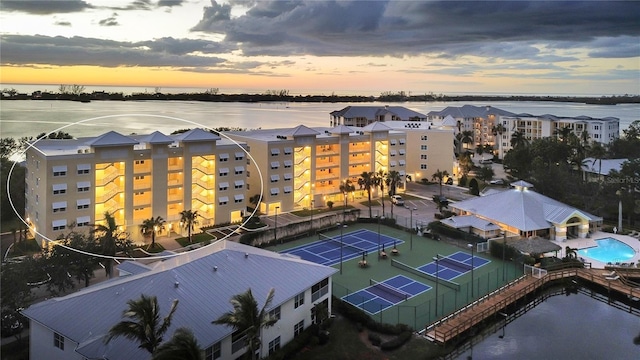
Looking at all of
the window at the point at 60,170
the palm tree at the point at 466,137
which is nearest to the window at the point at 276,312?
the window at the point at 60,170

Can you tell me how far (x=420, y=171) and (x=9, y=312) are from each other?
48.2 metres

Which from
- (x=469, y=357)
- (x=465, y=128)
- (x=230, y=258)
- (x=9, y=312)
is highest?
(x=465, y=128)

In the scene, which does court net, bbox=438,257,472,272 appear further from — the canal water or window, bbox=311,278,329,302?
window, bbox=311,278,329,302

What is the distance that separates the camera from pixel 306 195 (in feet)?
151

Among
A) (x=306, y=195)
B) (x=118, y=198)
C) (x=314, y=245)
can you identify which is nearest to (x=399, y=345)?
(x=314, y=245)

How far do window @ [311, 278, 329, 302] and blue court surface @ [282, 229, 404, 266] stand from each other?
27.5 ft

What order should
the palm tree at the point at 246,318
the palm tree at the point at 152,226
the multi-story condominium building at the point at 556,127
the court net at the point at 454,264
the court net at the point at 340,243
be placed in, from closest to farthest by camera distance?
the palm tree at the point at 246,318 < the court net at the point at 454,264 < the palm tree at the point at 152,226 < the court net at the point at 340,243 < the multi-story condominium building at the point at 556,127

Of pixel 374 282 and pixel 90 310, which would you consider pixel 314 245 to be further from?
pixel 90 310

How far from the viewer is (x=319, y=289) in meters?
21.3

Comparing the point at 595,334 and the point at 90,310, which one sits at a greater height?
the point at 90,310

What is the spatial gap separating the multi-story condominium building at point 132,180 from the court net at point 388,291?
15.5 m

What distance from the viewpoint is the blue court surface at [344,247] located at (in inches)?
1246

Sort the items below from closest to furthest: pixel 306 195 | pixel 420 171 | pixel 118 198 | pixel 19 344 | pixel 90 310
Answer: pixel 90 310
pixel 19 344
pixel 118 198
pixel 306 195
pixel 420 171

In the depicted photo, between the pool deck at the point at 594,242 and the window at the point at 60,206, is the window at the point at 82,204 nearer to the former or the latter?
the window at the point at 60,206
